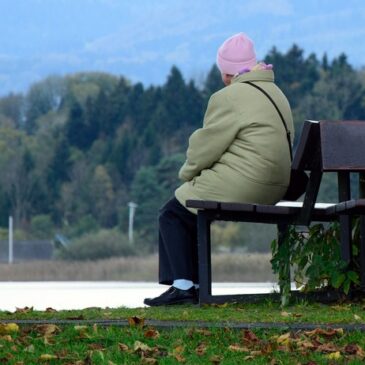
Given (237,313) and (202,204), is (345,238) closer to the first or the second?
(202,204)

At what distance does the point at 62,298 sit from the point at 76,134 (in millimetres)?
70207

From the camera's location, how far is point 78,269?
80.8 ft

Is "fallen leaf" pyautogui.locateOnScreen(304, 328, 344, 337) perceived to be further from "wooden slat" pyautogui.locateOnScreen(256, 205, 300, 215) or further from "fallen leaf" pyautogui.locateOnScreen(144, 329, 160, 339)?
"wooden slat" pyautogui.locateOnScreen(256, 205, 300, 215)

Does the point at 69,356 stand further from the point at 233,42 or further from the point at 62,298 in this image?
the point at 62,298

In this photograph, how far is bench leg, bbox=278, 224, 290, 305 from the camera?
26.2ft

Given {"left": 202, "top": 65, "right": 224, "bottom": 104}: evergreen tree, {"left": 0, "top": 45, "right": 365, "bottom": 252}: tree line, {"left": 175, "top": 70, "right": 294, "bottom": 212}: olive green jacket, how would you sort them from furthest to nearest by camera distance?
{"left": 202, "top": 65, "right": 224, "bottom": 104}: evergreen tree → {"left": 0, "top": 45, "right": 365, "bottom": 252}: tree line → {"left": 175, "top": 70, "right": 294, "bottom": 212}: olive green jacket

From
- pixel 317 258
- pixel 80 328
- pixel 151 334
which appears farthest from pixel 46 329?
pixel 317 258

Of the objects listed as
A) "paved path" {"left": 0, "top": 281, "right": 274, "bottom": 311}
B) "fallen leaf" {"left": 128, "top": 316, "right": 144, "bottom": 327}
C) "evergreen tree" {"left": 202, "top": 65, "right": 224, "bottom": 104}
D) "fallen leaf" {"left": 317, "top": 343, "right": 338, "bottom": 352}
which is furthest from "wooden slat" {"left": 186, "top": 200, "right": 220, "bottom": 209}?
"evergreen tree" {"left": 202, "top": 65, "right": 224, "bottom": 104}

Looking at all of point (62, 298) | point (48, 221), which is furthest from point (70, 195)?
point (62, 298)

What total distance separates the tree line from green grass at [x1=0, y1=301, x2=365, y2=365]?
50.7 meters

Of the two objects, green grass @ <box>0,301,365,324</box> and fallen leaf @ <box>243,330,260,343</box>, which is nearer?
fallen leaf @ <box>243,330,260,343</box>

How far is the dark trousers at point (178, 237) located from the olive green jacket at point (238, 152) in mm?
103

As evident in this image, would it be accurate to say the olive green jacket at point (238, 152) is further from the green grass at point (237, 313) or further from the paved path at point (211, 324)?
the paved path at point (211, 324)

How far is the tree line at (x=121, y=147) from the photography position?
2630 inches
